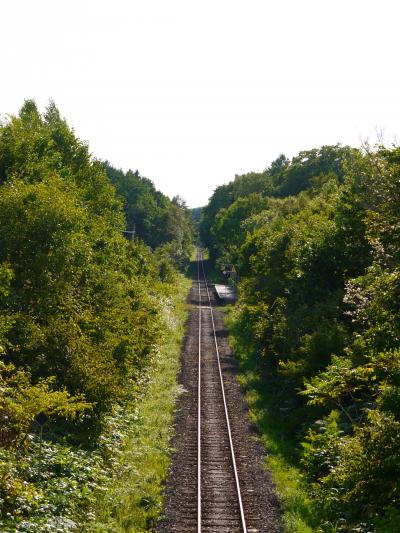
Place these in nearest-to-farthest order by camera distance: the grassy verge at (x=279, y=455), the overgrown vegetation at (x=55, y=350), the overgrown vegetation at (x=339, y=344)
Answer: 1. the overgrown vegetation at (x=339, y=344)
2. the overgrown vegetation at (x=55, y=350)
3. the grassy verge at (x=279, y=455)

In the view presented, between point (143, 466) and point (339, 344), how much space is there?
29.7 feet

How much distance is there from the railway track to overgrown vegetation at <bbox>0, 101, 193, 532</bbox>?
7.54ft

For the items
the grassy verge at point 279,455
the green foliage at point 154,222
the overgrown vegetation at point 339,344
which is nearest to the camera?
the overgrown vegetation at point 339,344

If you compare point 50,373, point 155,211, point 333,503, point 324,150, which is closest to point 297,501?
point 333,503

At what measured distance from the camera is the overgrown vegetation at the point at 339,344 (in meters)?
11.5

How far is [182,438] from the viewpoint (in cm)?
2017

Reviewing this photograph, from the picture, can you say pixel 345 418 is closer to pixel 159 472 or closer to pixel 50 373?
pixel 159 472

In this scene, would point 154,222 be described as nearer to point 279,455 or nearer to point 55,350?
point 55,350

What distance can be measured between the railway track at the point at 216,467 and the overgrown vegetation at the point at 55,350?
230cm

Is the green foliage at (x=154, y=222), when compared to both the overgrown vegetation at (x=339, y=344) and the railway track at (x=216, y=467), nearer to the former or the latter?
the overgrown vegetation at (x=339, y=344)

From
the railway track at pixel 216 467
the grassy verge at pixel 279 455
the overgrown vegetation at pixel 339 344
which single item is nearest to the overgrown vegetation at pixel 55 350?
the railway track at pixel 216 467

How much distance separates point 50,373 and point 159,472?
4.92 m

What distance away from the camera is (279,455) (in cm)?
1875

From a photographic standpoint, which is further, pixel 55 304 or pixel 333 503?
pixel 55 304
